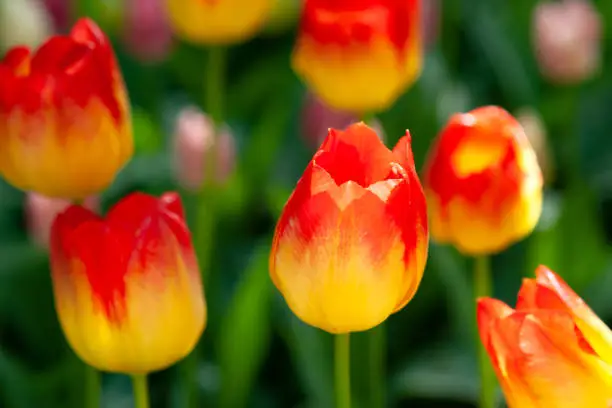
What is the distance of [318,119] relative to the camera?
1.24 metres

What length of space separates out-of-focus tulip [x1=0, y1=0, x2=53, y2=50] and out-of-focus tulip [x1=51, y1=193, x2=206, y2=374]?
672mm

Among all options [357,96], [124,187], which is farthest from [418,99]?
[357,96]

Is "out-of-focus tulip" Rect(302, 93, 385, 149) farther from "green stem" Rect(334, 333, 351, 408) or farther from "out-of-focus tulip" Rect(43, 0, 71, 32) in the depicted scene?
"green stem" Rect(334, 333, 351, 408)

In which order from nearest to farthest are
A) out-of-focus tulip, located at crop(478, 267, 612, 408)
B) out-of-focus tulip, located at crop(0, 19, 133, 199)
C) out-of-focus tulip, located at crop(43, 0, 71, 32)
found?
out-of-focus tulip, located at crop(478, 267, 612, 408) < out-of-focus tulip, located at crop(0, 19, 133, 199) < out-of-focus tulip, located at crop(43, 0, 71, 32)

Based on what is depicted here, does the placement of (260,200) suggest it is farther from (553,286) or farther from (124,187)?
(553,286)

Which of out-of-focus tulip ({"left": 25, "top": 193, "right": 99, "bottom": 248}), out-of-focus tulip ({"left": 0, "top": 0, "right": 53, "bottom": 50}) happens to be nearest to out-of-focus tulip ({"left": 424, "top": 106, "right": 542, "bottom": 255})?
out-of-focus tulip ({"left": 25, "top": 193, "right": 99, "bottom": 248})

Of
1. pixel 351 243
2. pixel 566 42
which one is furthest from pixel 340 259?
pixel 566 42

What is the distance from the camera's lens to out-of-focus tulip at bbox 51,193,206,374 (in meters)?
0.56

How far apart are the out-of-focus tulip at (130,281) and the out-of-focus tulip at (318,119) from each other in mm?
615

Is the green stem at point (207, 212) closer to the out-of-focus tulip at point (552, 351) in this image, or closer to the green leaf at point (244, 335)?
the green leaf at point (244, 335)

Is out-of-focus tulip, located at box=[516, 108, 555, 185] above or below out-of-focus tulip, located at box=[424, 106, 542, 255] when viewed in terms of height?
below

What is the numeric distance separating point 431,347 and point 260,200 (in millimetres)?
261

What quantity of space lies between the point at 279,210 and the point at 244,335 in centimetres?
14

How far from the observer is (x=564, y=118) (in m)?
1.44
